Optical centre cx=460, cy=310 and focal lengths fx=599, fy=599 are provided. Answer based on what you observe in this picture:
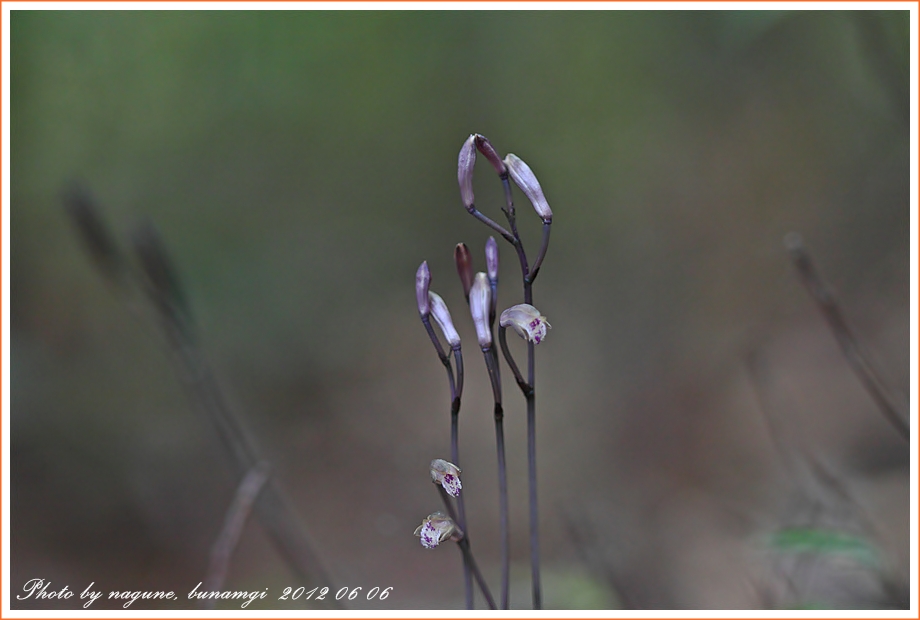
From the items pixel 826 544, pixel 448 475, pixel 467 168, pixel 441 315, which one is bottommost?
pixel 826 544

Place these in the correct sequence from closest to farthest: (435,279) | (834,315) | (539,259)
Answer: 1. (539,259)
2. (834,315)
3. (435,279)

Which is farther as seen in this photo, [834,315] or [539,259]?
[834,315]

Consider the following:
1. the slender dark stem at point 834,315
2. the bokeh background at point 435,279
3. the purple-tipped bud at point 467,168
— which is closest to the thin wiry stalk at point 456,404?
the purple-tipped bud at point 467,168

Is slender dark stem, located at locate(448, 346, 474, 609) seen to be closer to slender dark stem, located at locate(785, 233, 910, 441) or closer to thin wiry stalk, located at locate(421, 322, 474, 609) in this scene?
thin wiry stalk, located at locate(421, 322, 474, 609)

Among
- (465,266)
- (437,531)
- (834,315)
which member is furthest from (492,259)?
(834,315)

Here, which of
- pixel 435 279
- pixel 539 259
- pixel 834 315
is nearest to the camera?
pixel 539 259

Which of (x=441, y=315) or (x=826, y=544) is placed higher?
(x=441, y=315)

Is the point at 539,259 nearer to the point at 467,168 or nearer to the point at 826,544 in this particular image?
the point at 467,168

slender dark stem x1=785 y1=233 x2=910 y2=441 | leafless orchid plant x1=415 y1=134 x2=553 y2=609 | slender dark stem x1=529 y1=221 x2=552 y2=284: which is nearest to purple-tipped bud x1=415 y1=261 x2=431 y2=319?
leafless orchid plant x1=415 y1=134 x2=553 y2=609
